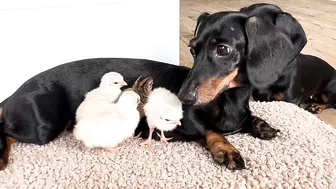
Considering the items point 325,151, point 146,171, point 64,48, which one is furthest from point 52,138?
point 325,151

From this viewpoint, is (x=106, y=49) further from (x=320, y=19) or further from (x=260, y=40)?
(x=320, y=19)

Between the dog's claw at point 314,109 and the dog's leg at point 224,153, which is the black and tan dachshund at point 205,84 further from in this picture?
the dog's claw at point 314,109

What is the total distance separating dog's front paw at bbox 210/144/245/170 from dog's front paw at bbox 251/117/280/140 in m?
0.21

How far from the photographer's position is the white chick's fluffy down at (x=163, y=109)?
1408 mm

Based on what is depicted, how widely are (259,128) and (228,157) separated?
10.9 inches

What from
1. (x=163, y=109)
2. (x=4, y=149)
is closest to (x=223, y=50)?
(x=163, y=109)

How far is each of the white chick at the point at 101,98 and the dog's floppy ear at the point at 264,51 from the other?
0.48m

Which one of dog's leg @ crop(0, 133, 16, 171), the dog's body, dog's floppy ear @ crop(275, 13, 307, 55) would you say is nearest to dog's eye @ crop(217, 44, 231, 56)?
dog's floppy ear @ crop(275, 13, 307, 55)

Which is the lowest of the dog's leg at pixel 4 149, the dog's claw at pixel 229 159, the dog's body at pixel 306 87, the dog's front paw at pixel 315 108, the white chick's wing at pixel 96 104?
the dog's front paw at pixel 315 108

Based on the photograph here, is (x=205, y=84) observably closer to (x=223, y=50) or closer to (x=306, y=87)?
(x=223, y=50)

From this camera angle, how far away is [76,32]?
2023 millimetres

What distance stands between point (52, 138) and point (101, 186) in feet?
1.25

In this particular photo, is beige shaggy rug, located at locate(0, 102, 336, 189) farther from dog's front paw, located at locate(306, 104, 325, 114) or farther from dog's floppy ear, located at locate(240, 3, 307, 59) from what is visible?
dog's front paw, located at locate(306, 104, 325, 114)

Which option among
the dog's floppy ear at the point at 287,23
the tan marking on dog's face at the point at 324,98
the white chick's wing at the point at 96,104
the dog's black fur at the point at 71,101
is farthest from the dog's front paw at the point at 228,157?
the tan marking on dog's face at the point at 324,98
